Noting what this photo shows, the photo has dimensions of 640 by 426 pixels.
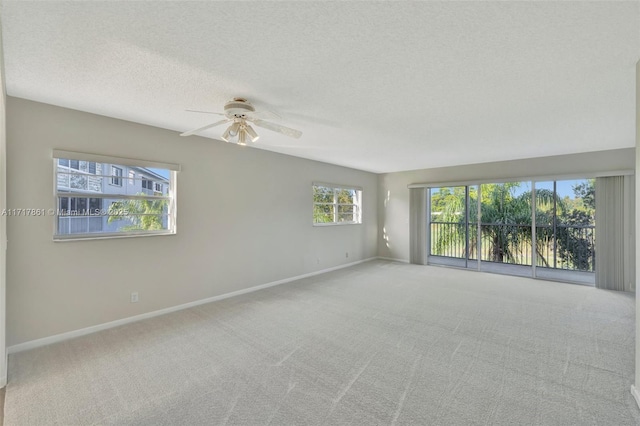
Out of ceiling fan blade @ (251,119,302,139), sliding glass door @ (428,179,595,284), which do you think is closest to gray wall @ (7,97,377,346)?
ceiling fan blade @ (251,119,302,139)

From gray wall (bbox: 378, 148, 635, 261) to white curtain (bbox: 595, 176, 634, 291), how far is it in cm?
34

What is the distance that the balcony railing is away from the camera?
529 cm

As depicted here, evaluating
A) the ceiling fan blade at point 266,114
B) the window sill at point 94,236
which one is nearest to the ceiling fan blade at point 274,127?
the ceiling fan blade at point 266,114

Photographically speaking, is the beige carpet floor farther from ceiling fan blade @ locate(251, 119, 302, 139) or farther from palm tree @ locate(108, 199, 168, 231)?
ceiling fan blade @ locate(251, 119, 302, 139)

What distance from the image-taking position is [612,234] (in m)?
4.69

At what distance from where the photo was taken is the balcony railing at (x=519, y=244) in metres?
5.29

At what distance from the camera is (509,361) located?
245 centimetres

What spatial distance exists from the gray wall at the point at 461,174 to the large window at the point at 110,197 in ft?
17.6

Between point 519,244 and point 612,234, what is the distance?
1.44 metres

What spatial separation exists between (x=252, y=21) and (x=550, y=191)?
20.6 feet

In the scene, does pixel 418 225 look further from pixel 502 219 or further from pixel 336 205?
pixel 336 205

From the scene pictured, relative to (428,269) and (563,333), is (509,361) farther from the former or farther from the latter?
(428,269)

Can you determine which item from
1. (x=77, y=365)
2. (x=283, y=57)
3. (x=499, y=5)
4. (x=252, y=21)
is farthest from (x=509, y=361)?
(x=77, y=365)

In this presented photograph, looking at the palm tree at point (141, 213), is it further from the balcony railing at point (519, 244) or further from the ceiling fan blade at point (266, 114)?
the balcony railing at point (519, 244)
